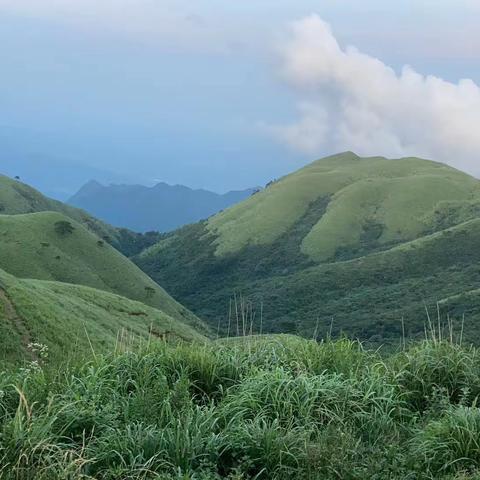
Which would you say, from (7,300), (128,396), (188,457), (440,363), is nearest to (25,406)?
(128,396)

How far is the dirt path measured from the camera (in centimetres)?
2169

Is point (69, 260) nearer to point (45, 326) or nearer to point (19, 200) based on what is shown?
point (45, 326)

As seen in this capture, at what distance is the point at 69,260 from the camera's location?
84.1 m

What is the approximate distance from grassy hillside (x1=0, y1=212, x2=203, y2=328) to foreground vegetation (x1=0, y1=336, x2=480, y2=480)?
6786 cm

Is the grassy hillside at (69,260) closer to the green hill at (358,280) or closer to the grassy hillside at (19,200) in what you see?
the green hill at (358,280)

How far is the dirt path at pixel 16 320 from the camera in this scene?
21.7 meters

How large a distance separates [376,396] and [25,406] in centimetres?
502

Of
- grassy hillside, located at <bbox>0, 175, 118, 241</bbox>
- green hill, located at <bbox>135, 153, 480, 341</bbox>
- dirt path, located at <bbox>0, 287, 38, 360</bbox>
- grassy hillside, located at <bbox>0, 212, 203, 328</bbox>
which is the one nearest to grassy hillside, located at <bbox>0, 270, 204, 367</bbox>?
dirt path, located at <bbox>0, 287, 38, 360</bbox>

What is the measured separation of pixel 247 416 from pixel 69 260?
79.9 metres

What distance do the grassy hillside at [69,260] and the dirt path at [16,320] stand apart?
49615mm

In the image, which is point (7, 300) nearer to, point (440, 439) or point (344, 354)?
point (344, 354)

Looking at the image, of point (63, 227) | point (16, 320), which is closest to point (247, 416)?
point (16, 320)

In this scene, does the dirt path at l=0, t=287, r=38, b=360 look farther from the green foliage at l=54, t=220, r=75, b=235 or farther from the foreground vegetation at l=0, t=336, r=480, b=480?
the green foliage at l=54, t=220, r=75, b=235

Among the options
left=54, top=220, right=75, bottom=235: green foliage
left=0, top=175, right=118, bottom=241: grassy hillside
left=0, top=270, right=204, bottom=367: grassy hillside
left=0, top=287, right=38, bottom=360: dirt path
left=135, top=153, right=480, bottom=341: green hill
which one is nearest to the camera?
left=0, top=270, right=204, bottom=367: grassy hillside
